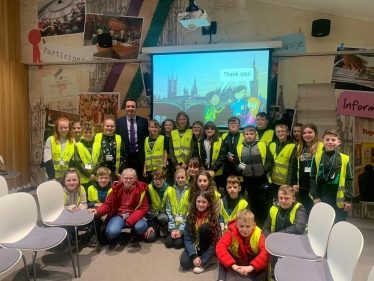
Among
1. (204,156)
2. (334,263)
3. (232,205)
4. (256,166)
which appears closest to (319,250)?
(334,263)

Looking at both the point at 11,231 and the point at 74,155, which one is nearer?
the point at 11,231

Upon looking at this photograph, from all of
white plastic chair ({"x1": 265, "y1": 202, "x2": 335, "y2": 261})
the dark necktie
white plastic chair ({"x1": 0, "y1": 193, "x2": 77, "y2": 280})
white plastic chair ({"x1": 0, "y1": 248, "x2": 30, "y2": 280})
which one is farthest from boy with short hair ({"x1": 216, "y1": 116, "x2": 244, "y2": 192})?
white plastic chair ({"x1": 0, "y1": 248, "x2": 30, "y2": 280})

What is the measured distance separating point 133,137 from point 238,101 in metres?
1.60

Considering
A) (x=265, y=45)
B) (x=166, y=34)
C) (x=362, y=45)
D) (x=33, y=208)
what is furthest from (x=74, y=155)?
(x=362, y=45)

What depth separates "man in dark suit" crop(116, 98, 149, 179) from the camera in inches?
170

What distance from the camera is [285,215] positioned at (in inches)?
113

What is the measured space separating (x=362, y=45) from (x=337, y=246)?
333cm

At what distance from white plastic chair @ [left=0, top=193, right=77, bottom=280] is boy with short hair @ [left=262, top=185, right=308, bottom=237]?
5.79 ft

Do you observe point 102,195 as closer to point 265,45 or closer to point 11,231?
point 11,231

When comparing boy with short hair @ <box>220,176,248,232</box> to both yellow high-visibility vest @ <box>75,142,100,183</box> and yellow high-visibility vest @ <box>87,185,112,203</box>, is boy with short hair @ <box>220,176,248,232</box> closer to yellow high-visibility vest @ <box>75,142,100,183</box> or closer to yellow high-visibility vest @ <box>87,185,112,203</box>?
yellow high-visibility vest @ <box>87,185,112,203</box>

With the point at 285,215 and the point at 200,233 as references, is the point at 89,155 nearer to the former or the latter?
the point at 200,233

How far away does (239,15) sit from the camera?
477 centimetres

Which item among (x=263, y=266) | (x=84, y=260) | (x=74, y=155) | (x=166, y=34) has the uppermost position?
(x=166, y=34)

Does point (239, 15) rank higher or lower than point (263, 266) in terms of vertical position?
higher
